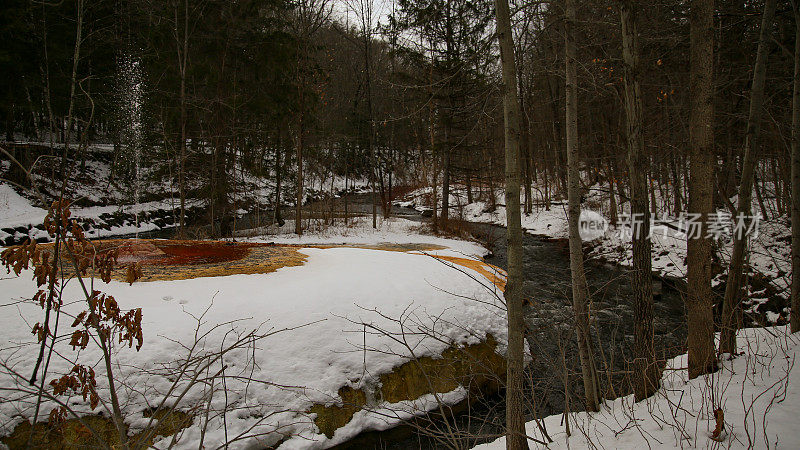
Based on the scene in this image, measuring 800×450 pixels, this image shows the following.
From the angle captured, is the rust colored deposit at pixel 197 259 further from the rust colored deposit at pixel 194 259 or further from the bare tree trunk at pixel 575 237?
the bare tree trunk at pixel 575 237

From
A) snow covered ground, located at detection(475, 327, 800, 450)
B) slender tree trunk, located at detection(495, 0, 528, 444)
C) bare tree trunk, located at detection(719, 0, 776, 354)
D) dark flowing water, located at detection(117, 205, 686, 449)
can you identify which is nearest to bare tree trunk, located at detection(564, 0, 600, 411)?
dark flowing water, located at detection(117, 205, 686, 449)

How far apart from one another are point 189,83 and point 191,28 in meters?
1.73

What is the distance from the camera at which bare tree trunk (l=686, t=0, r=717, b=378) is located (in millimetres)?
3686

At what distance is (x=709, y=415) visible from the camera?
293 centimetres

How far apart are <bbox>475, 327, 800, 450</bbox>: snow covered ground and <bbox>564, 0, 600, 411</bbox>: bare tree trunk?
277 mm

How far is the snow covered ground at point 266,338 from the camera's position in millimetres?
3656

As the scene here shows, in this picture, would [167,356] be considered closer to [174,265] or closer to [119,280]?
[119,280]

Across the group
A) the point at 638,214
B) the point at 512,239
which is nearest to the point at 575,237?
the point at 638,214

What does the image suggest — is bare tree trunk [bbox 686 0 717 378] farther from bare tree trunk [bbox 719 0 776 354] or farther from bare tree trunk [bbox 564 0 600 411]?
bare tree trunk [bbox 564 0 600 411]

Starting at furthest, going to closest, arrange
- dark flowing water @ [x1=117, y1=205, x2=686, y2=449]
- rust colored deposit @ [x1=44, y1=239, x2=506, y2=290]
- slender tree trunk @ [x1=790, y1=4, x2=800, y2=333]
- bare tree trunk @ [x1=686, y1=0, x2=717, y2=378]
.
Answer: rust colored deposit @ [x1=44, y1=239, x2=506, y2=290]
slender tree trunk @ [x1=790, y1=4, x2=800, y2=333]
bare tree trunk @ [x1=686, y1=0, x2=717, y2=378]
dark flowing water @ [x1=117, y1=205, x2=686, y2=449]

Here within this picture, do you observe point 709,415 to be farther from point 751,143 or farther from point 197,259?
point 197,259

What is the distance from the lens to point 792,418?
2678 millimetres

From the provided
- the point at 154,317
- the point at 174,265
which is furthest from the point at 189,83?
the point at 154,317

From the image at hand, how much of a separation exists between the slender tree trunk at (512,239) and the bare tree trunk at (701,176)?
2.32 m
